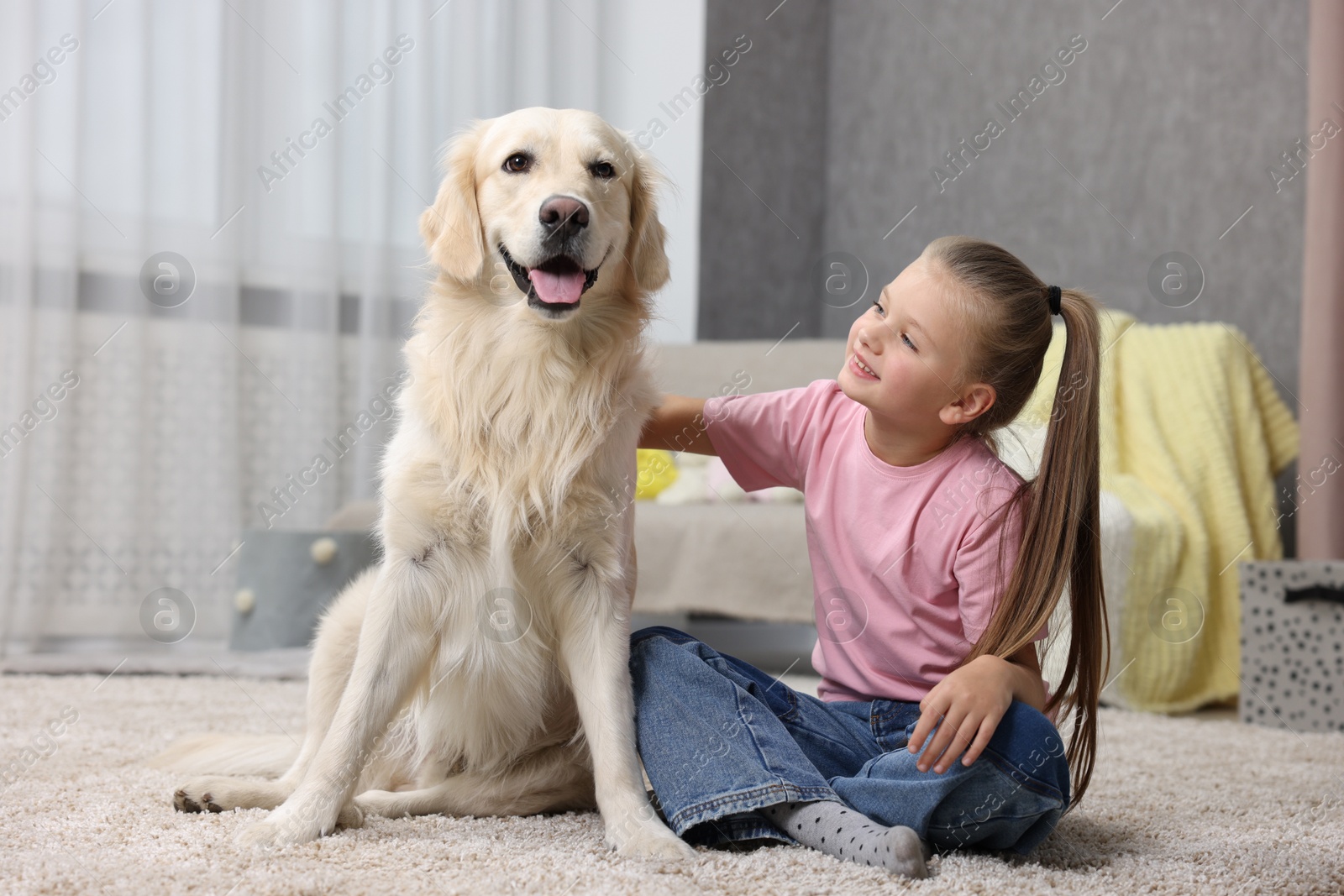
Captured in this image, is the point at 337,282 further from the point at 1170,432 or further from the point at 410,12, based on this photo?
the point at 1170,432

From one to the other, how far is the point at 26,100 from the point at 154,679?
5.11ft

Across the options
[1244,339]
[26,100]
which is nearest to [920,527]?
[1244,339]

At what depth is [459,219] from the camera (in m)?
1.38

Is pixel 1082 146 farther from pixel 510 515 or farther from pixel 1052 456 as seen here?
pixel 510 515

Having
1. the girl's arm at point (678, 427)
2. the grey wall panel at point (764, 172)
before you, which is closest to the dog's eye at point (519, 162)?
the girl's arm at point (678, 427)

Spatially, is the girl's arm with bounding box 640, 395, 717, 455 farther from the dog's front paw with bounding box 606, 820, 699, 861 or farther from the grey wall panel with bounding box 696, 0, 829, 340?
the grey wall panel with bounding box 696, 0, 829, 340

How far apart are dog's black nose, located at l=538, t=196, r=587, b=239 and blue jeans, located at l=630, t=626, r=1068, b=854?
0.51 meters

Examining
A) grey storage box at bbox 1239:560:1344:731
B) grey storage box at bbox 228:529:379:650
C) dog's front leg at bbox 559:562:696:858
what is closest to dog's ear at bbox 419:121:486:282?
dog's front leg at bbox 559:562:696:858

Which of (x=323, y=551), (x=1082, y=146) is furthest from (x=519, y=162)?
(x=1082, y=146)

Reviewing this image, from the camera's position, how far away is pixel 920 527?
49.0 inches

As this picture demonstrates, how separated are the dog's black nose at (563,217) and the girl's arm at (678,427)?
27 centimetres

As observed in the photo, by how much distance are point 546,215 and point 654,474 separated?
6.11 ft

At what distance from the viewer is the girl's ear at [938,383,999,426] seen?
1.27 meters

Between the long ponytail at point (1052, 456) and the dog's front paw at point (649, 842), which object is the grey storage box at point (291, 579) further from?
the long ponytail at point (1052, 456)
